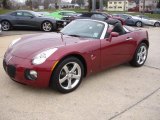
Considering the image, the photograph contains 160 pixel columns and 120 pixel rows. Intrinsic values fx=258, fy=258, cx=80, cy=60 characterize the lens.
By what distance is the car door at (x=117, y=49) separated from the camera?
5.22 metres

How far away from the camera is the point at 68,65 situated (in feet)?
15.0

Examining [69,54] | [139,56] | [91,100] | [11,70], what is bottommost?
[91,100]

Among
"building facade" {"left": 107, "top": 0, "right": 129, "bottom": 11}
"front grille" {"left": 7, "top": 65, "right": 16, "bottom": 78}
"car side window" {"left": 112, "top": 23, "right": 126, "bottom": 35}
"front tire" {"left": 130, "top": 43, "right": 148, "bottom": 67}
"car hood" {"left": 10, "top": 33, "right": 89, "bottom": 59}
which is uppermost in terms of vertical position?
"building facade" {"left": 107, "top": 0, "right": 129, "bottom": 11}

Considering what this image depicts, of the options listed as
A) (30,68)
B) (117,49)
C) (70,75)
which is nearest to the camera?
(30,68)

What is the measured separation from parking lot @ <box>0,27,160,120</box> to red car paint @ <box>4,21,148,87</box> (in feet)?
0.99

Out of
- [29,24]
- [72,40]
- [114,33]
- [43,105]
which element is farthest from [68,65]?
[29,24]

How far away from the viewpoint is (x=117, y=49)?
18.3 ft

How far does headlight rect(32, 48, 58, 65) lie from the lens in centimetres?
419

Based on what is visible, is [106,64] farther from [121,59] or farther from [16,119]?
[16,119]

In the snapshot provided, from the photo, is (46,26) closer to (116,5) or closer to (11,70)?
(11,70)

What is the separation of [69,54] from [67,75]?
38cm

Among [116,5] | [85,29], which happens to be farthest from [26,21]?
[116,5]

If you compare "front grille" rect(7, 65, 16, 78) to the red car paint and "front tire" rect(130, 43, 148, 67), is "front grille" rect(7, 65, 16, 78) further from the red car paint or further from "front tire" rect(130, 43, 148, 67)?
"front tire" rect(130, 43, 148, 67)

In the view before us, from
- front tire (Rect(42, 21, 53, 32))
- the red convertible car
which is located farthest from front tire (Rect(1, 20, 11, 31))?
the red convertible car
